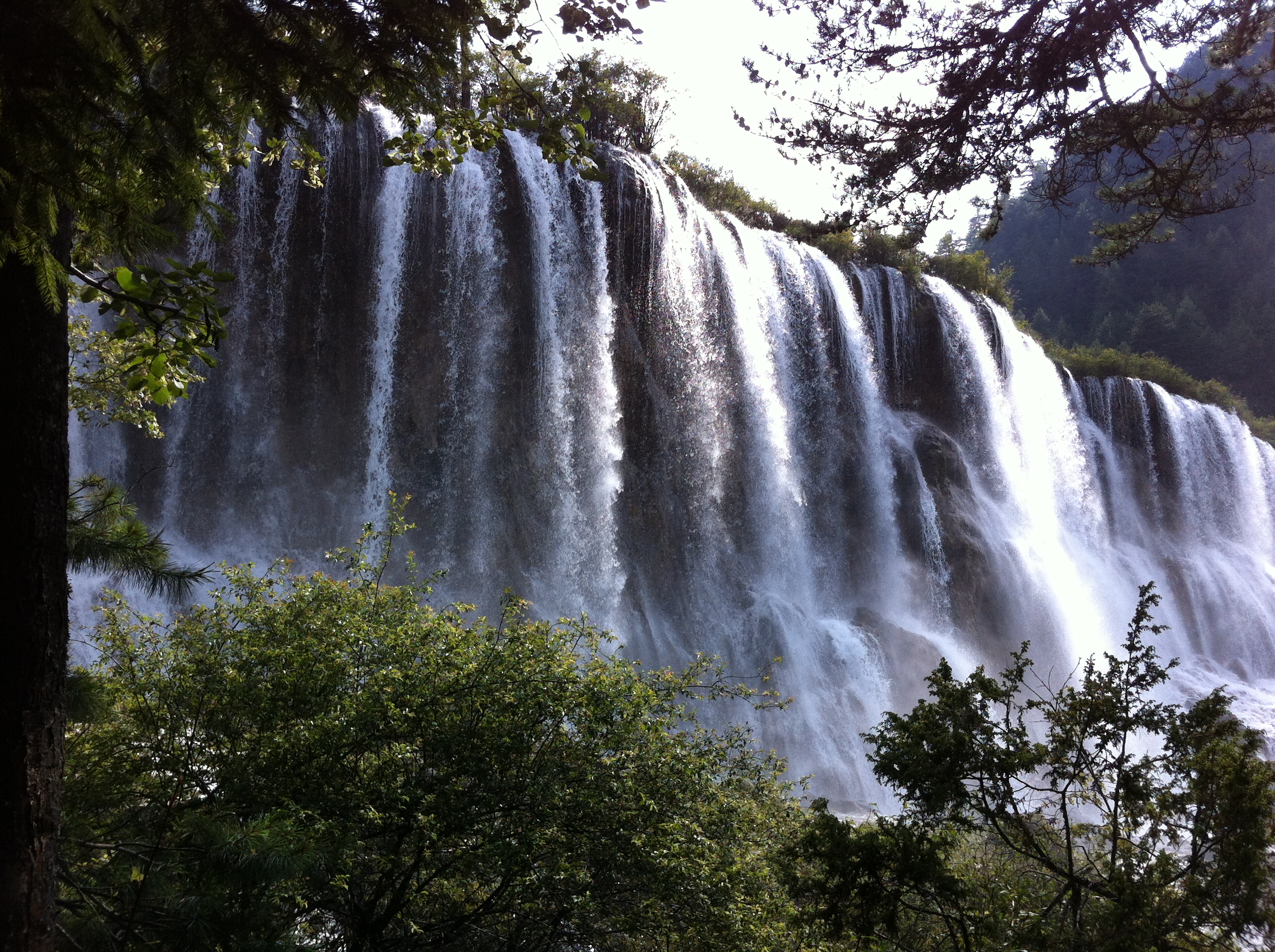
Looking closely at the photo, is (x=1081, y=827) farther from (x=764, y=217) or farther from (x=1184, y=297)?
(x=1184, y=297)

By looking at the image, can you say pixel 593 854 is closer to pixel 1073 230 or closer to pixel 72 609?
pixel 72 609

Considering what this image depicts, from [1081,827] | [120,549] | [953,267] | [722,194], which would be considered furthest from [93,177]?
[953,267]

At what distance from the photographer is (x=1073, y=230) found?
198 ft

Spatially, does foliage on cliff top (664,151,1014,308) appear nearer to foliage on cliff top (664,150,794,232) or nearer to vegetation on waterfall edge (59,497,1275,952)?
foliage on cliff top (664,150,794,232)

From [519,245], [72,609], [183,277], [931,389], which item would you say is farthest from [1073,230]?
[183,277]

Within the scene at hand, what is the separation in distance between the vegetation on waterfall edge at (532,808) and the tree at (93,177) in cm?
91

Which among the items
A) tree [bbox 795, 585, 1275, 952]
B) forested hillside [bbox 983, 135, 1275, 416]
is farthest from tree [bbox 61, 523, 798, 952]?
forested hillside [bbox 983, 135, 1275, 416]

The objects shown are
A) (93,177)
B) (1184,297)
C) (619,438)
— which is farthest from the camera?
(1184,297)

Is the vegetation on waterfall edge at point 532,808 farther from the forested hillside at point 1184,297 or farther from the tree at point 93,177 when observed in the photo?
the forested hillside at point 1184,297

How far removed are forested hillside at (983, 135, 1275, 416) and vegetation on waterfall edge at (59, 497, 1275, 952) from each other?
4414 cm

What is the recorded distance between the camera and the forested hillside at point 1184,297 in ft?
156

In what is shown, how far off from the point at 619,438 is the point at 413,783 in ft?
41.1

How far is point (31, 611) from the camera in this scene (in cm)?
283

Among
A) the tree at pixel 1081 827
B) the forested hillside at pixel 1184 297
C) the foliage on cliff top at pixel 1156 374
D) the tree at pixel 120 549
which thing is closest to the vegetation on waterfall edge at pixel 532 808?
the tree at pixel 1081 827
